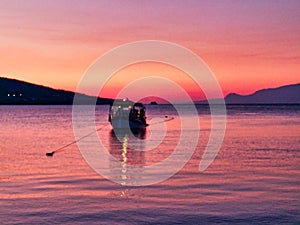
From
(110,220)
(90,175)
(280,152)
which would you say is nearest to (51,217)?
(110,220)

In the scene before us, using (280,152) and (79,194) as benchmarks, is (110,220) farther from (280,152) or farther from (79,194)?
(280,152)

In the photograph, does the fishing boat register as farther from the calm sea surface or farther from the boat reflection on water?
the calm sea surface

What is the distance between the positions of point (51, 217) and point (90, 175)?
36.3 feet

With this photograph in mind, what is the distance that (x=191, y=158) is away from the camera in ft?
127

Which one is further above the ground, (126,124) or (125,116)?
(125,116)

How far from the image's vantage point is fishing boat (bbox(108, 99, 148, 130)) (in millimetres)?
81000

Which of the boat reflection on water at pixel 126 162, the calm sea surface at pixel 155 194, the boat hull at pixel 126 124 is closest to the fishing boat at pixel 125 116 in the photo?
the boat hull at pixel 126 124

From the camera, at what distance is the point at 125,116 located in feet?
273

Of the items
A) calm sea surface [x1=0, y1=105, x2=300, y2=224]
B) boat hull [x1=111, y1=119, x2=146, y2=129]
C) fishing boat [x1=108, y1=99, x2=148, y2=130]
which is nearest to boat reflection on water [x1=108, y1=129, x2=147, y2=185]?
calm sea surface [x1=0, y1=105, x2=300, y2=224]

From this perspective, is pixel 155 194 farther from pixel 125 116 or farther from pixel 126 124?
A: pixel 125 116

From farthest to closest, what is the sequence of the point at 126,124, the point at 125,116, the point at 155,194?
the point at 125,116 < the point at 126,124 < the point at 155,194

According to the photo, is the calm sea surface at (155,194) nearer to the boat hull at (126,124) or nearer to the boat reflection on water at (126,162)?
the boat reflection on water at (126,162)

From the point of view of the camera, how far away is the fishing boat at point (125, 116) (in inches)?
3189

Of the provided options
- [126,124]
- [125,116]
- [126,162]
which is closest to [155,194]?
[126,162]
